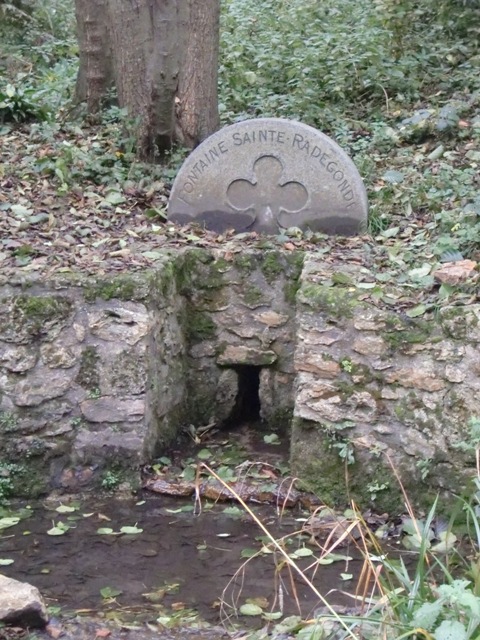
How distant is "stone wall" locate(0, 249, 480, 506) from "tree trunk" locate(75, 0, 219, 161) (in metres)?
1.43

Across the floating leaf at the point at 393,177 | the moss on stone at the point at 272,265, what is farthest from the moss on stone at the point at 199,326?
the floating leaf at the point at 393,177

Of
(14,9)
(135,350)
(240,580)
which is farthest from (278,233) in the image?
(14,9)

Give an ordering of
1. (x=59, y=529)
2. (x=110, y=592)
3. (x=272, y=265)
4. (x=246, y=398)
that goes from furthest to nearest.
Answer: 1. (x=246, y=398)
2. (x=272, y=265)
3. (x=59, y=529)
4. (x=110, y=592)

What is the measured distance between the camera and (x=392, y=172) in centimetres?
593

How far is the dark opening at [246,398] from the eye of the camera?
5312 millimetres

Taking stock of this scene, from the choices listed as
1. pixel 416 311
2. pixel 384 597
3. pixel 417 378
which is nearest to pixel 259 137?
pixel 416 311

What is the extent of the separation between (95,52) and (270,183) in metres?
2.32

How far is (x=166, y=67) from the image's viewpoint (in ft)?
19.5

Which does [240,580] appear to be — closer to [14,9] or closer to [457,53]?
[457,53]

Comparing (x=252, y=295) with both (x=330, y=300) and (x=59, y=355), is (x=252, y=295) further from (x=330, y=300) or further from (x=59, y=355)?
(x=59, y=355)

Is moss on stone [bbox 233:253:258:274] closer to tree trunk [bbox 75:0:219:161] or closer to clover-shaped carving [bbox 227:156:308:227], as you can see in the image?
clover-shaped carving [bbox 227:156:308:227]

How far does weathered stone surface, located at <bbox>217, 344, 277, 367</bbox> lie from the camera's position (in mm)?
5078

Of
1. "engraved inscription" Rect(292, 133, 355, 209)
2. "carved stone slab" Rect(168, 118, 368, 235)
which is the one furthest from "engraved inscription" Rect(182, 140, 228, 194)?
"engraved inscription" Rect(292, 133, 355, 209)

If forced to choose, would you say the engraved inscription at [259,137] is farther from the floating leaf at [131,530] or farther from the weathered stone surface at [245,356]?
the floating leaf at [131,530]
